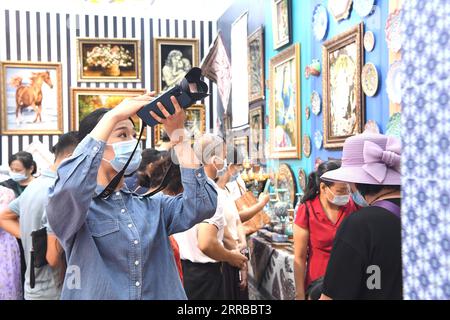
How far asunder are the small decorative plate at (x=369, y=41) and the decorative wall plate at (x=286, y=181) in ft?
5.36

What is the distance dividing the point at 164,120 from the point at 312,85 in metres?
2.91

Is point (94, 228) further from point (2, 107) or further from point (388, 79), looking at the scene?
point (2, 107)

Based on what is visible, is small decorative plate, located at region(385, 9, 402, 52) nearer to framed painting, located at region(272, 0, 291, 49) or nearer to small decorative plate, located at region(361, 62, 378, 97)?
small decorative plate, located at region(361, 62, 378, 97)

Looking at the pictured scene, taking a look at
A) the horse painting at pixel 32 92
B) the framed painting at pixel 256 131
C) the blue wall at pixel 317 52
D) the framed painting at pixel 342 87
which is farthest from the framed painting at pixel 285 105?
the horse painting at pixel 32 92

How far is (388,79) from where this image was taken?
304 centimetres

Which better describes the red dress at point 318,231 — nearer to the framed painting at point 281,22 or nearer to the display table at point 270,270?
the display table at point 270,270

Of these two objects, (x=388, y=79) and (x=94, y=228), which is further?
(x=388, y=79)

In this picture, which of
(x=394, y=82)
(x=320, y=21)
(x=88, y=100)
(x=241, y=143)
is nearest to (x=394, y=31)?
(x=394, y=82)

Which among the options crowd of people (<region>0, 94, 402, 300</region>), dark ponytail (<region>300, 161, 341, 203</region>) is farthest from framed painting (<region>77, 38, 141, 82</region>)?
crowd of people (<region>0, 94, 402, 300</region>)

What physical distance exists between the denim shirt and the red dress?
1.19 m

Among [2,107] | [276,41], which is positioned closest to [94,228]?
[276,41]

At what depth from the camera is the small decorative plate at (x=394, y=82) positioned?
292 centimetres

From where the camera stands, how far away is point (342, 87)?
364 centimetres

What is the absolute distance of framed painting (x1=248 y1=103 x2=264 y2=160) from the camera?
17.5 feet
